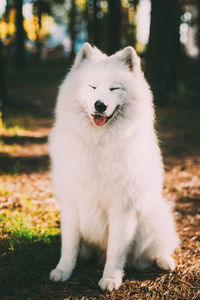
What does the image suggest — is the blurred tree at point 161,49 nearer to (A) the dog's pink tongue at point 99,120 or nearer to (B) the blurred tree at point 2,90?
(B) the blurred tree at point 2,90

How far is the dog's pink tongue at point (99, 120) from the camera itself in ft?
7.23

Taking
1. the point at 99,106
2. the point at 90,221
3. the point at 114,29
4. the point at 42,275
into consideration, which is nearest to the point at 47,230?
the point at 42,275

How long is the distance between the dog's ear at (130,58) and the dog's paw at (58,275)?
1819 mm

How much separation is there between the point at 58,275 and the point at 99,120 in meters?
1.33

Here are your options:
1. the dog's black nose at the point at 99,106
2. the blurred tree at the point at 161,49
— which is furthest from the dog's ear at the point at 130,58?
the blurred tree at the point at 161,49

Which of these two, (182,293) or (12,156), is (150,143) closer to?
(182,293)

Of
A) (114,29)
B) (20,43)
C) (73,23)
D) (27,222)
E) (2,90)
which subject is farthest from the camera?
(73,23)

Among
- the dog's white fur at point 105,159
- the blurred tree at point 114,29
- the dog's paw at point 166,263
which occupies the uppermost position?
the blurred tree at point 114,29

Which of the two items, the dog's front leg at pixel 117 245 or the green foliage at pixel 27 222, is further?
the green foliage at pixel 27 222

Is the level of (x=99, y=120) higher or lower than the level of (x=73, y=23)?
lower

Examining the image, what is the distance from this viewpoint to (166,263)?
2623 mm

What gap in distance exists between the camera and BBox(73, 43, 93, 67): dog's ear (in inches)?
95.7

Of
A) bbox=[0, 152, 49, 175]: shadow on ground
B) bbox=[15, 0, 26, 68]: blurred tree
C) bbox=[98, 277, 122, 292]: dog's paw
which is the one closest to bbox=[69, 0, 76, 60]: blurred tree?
bbox=[15, 0, 26, 68]: blurred tree

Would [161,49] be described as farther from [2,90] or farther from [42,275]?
[42,275]
